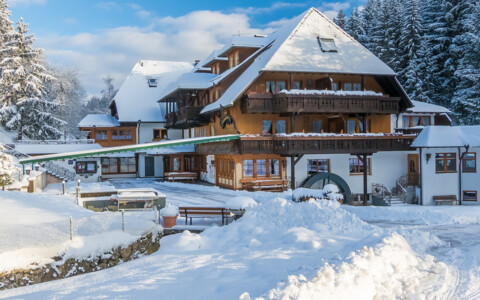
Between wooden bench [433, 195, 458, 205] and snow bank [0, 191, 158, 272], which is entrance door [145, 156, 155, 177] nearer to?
snow bank [0, 191, 158, 272]

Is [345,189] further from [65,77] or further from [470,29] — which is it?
[65,77]

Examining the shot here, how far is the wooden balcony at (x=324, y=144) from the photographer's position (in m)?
29.4

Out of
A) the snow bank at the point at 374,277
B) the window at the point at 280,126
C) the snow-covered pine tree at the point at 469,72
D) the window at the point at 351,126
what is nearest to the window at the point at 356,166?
the window at the point at 351,126

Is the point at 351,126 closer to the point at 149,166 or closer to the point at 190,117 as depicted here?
→ the point at 190,117

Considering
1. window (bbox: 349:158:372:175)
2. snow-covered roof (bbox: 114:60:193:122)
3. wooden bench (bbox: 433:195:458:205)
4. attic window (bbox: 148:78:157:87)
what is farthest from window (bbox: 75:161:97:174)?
wooden bench (bbox: 433:195:458:205)

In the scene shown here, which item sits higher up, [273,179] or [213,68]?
[213,68]

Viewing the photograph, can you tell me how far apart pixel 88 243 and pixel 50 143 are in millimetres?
32948

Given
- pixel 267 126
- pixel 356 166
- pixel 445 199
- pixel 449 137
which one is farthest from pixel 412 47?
pixel 267 126

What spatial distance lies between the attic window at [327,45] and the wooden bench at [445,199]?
13.8 meters

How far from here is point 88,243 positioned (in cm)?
1304

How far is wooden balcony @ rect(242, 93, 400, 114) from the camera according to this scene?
30031 millimetres

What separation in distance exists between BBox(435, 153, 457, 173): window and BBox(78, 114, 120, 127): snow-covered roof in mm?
32582

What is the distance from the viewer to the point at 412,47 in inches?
1842

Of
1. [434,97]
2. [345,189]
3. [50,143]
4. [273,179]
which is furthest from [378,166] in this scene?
[50,143]
